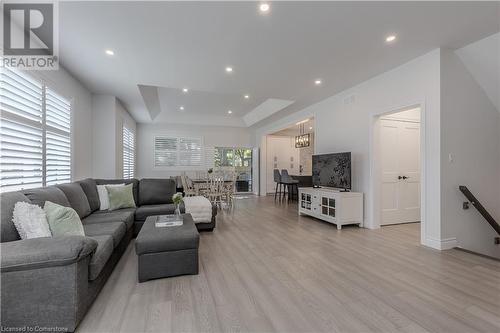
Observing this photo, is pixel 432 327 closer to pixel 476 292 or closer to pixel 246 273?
pixel 476 292

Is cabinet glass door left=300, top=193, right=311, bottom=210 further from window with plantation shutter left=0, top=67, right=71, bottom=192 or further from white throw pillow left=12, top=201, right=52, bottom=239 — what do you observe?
window with plantation shutter left=0, top=67, right=71, bottom=192

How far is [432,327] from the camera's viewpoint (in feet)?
5.51

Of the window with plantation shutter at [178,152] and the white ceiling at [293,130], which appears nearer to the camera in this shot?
the window with plantation shutter at [178,152]

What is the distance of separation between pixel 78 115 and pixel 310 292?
4889mm

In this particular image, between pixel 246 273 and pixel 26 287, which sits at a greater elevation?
pixel 26 287

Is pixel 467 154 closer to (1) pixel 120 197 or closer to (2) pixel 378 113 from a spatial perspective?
(2) pixel 378 113

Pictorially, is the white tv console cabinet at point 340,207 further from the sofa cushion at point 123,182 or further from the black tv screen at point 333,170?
the sofa cushion at point 123,182

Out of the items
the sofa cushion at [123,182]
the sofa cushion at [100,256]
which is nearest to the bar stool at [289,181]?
the sofa cushion at [123,182]

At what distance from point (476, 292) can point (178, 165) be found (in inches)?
336

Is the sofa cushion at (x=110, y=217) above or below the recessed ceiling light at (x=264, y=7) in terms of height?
below

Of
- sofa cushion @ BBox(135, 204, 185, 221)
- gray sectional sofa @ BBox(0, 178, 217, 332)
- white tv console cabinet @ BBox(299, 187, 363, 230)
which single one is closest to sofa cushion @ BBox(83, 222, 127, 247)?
gray sectional sofa @ BBox(0, 178, 217, 332)

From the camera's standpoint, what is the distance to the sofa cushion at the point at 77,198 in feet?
9.80

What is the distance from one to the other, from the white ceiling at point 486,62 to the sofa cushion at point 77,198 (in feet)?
18.7

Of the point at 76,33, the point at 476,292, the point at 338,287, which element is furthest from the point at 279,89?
the point at 476,292
